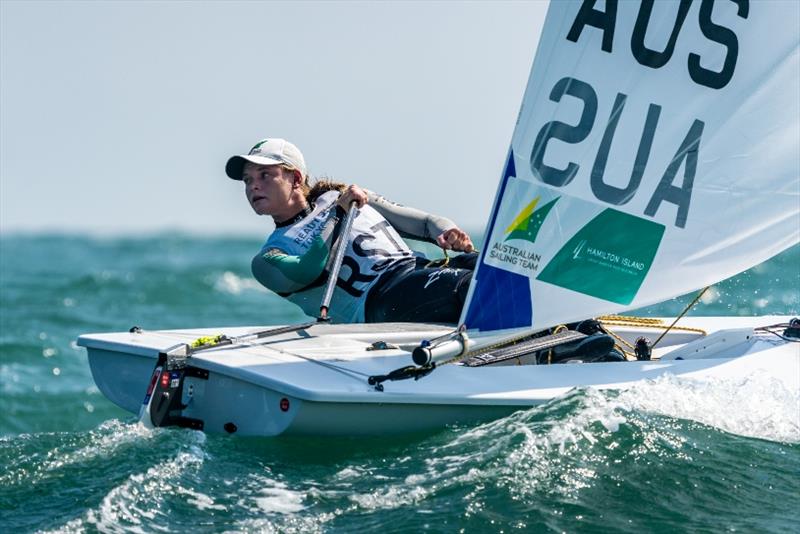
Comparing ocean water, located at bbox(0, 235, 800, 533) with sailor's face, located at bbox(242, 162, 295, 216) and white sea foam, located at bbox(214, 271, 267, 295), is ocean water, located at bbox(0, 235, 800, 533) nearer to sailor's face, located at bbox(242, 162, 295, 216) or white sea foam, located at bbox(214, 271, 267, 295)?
sailor's face, located at bbox(242, 162, 295, 216)

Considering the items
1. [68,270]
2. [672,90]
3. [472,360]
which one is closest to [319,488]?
[472,360]

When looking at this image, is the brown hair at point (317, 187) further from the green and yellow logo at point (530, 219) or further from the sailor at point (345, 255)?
the green and yellow logo at point (530, 219)

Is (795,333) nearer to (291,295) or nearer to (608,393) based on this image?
(608,393)

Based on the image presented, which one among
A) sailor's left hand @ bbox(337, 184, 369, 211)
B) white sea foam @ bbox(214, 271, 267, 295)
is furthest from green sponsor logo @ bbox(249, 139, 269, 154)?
white sea foam @ bbox(214, 271, 267, 295)

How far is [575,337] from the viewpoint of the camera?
15.0 feet

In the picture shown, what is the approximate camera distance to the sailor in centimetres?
469

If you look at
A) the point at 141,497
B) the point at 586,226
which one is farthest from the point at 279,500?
the point at 586,226

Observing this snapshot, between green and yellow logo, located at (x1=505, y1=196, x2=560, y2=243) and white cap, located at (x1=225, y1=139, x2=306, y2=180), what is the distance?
1088 millimetres

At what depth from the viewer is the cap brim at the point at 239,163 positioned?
472cm

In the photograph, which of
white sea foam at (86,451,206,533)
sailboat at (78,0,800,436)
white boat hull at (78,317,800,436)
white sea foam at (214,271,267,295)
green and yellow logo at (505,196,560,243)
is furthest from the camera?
white sea foam at (214,271,267,295)

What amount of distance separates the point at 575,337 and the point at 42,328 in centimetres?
673

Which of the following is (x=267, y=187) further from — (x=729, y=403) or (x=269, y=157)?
(x=729, y=403)

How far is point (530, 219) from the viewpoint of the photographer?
13.6 feet

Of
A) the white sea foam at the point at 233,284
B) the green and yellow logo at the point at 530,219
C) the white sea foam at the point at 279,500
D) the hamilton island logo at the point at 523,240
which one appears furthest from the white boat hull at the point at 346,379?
the white sea foam at the point at 233,284
